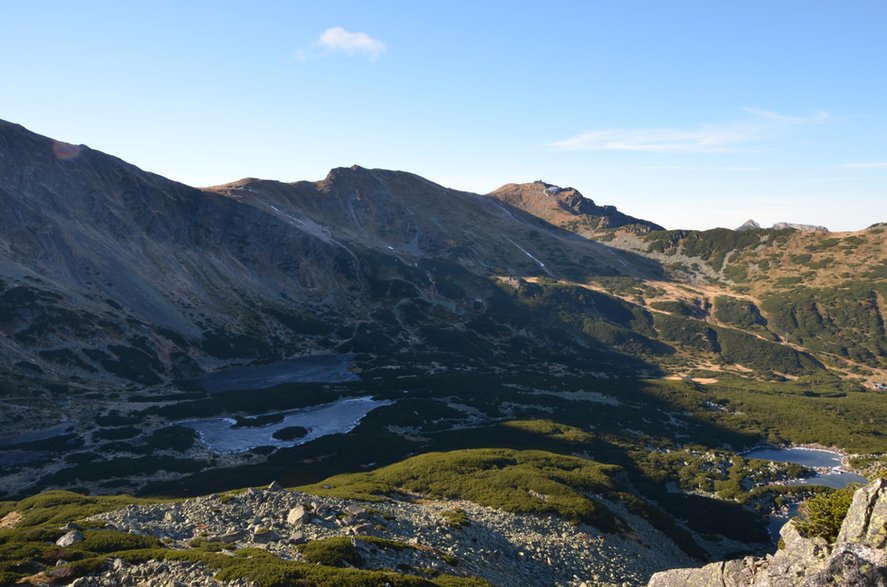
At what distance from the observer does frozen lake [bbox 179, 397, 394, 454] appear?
3452 inches

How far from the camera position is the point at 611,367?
566 feet

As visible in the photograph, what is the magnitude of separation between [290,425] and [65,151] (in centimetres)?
14635

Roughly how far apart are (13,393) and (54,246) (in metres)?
66.8

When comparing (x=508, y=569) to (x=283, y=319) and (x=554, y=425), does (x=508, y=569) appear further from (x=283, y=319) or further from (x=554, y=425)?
(x=283, y=319)

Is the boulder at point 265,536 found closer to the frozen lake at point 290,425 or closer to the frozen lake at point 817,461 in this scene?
the frozen lake at point 290,425

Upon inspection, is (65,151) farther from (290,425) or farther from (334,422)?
(334,422)

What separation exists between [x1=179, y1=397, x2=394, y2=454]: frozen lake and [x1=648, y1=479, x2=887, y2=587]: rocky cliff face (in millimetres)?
76730

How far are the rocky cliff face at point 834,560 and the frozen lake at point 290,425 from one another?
7673cm

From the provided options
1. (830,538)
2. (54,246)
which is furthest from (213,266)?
(830,538)

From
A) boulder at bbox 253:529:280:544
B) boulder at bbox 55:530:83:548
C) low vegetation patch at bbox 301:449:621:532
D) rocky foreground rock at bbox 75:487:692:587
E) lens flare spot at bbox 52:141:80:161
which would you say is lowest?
low vegetation patch at bbox 301:449:621:532

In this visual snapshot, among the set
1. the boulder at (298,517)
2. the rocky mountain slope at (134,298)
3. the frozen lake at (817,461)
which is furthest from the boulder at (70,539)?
the frozen lake at (817,461)

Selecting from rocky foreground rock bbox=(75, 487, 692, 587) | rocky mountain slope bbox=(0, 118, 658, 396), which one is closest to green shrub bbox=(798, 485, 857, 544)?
rocky foreground rock bbox=(75, 487, 692, 587)

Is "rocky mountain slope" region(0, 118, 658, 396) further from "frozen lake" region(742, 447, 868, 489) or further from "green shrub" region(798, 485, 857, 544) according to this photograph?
"green shrub" region(798, 485, 857, 544)

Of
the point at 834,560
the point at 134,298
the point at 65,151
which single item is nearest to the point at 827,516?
the point at 834,560
